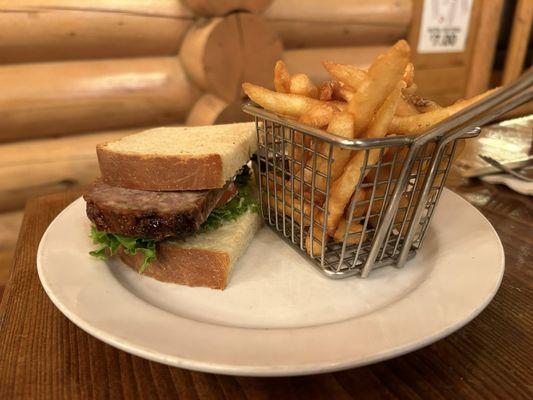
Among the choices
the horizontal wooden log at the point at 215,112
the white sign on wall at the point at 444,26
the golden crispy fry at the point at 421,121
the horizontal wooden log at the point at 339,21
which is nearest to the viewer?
the golden crispy fry at the point at 421,121

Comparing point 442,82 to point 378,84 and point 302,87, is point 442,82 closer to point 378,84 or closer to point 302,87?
point 302,87

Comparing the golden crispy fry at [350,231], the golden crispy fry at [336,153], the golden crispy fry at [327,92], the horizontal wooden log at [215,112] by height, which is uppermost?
the golden crispy fry at [327,92]

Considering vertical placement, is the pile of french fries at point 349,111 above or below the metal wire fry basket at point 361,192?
above

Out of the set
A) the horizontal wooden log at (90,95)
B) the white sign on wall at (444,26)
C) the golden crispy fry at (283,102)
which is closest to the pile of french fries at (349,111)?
the golden crispy fry at (283,102)

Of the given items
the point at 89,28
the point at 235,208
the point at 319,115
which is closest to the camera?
the point at 319,115

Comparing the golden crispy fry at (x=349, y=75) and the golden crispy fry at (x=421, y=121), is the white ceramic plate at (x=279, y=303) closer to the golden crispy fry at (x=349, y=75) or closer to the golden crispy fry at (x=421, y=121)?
the golden crispy fry at (x=421, y=121)

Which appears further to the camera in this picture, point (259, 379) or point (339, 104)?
point (339, 104)

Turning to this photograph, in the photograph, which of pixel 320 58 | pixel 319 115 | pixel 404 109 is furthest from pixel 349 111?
pixel 320 58

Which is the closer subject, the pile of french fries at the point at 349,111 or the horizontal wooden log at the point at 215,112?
the pile of french fries at the point at 349,111
